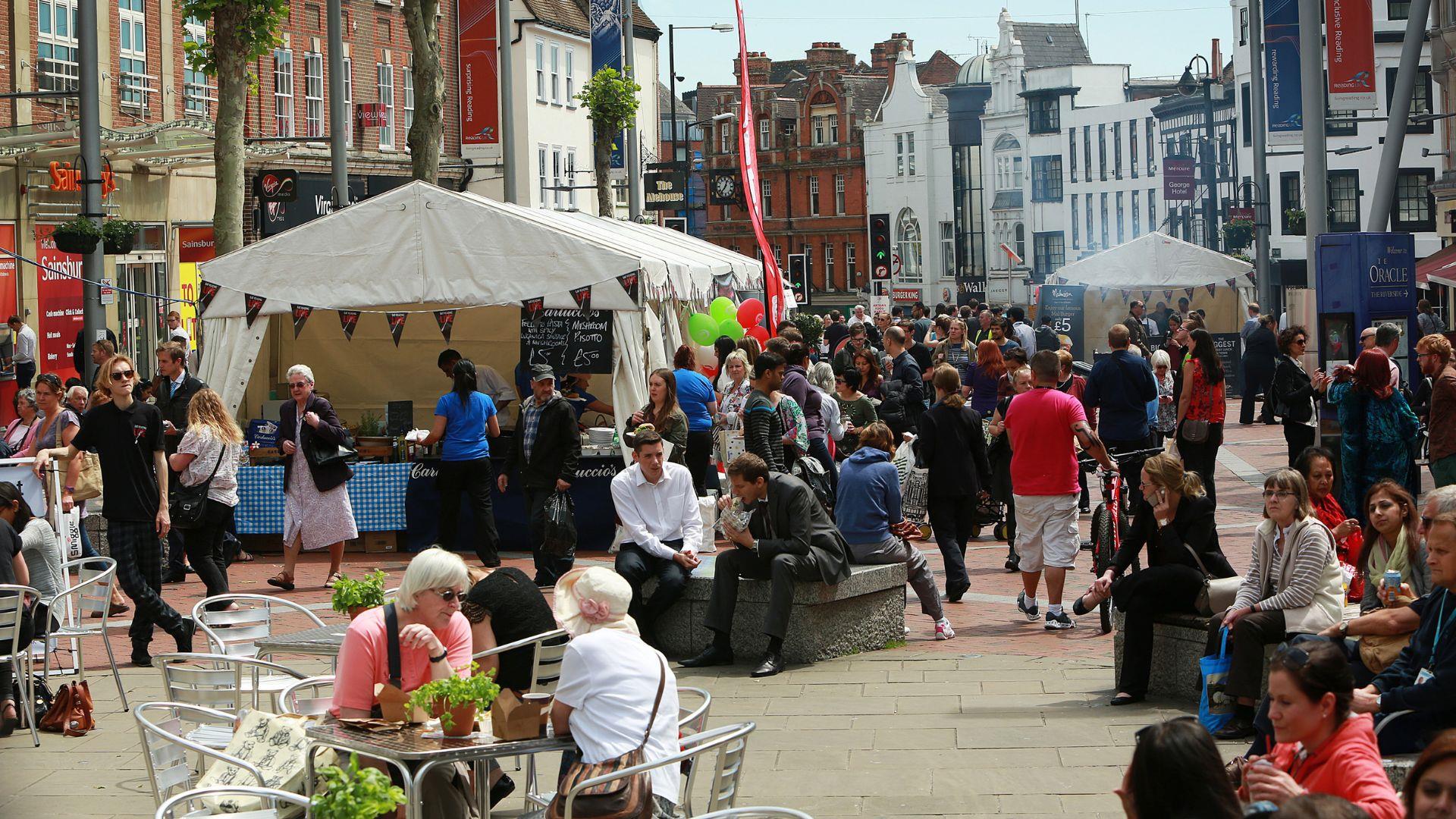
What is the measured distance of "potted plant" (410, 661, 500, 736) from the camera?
5992 mm

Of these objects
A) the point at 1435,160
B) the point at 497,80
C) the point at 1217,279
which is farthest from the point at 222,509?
the point at 1435,160

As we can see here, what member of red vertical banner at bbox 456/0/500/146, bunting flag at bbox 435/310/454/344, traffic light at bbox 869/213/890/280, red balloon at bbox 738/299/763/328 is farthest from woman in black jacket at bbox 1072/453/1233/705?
red vertical banner at bbox 456/0/500/146

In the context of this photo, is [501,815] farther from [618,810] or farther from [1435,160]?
[1435,160]

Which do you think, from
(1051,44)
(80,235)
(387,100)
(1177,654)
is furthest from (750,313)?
(1051,44)

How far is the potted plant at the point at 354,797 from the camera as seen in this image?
5066 mm

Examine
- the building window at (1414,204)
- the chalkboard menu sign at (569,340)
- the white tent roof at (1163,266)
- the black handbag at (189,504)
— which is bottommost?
the black handbag at (189,504)

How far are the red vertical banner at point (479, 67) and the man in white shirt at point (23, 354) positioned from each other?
19.3 metres

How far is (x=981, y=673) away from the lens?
1031cm

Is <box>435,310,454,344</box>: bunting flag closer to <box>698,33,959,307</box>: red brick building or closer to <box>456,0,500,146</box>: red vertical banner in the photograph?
<box>456,0,500,146</box>: red vertical banner

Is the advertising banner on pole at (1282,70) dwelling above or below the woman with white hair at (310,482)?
above

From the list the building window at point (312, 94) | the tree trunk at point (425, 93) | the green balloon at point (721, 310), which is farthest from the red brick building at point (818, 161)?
the green balloon at point (721, 310)

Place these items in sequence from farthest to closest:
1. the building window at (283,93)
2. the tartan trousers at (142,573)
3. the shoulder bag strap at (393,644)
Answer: the building window at (283,93)
the tartan trousers at (142,573)
the shoulder bag strap at (393,644)

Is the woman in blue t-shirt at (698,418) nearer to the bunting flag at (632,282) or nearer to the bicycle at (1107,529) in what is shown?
the bunting flag at (632,282)

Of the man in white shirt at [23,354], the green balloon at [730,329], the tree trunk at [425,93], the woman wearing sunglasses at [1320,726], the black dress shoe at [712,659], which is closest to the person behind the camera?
the woman wearing sunglasses at [1320,726]
